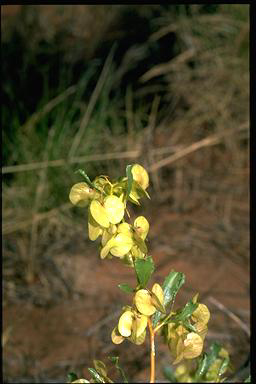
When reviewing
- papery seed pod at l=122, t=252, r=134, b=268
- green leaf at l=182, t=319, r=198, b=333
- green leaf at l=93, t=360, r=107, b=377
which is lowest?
green leaf at l=93, t=360, r=107, b=377

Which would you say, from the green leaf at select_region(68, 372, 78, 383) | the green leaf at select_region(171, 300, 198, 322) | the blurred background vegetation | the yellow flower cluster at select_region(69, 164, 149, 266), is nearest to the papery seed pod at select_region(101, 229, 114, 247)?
A: the yellow flower cluster at select_region(69, 164, 149, 266)

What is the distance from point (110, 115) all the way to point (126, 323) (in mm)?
2333

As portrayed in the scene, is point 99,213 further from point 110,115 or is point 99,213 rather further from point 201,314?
point 110,115

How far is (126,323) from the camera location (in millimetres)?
773

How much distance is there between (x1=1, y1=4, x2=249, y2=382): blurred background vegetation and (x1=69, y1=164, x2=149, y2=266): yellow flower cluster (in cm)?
151

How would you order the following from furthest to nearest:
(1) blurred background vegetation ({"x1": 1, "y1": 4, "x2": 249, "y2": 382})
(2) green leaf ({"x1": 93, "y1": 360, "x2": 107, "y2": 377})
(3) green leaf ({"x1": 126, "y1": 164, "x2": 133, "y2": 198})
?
(1) blurred background vegetation ({"x1": 1, "y1": 4, "x2": 249, "y2": 382}) < (2) green leaf ({"x1": 93, "y1": 360, "x2": 107, "y2": 377}) < (3) green leaf ({"x1": 126, "y1": 164, "x2": 133, "y2": 198})

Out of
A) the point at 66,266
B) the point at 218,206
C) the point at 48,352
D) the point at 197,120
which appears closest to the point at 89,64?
the point at 197,120

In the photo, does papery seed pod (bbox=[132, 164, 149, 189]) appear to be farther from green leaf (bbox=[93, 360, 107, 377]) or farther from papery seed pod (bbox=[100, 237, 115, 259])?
green leaf (bbox=[93, 360, 107, 377])

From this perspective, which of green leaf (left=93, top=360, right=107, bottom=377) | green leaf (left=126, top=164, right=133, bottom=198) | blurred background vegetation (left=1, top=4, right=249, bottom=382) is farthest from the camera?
blurred background vegetation (left=1, top=4, right=249, bottom=382)

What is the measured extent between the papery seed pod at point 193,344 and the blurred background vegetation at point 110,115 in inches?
58.7

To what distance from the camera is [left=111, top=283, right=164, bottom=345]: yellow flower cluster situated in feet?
2.48

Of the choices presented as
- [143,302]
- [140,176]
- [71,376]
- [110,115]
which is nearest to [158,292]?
[143,302]

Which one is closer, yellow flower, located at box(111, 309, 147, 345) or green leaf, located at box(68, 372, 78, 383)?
yellow flower, located at box(111, 309, 147, 345)

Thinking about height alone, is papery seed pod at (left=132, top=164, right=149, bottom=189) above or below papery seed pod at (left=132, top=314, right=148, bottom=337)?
above
